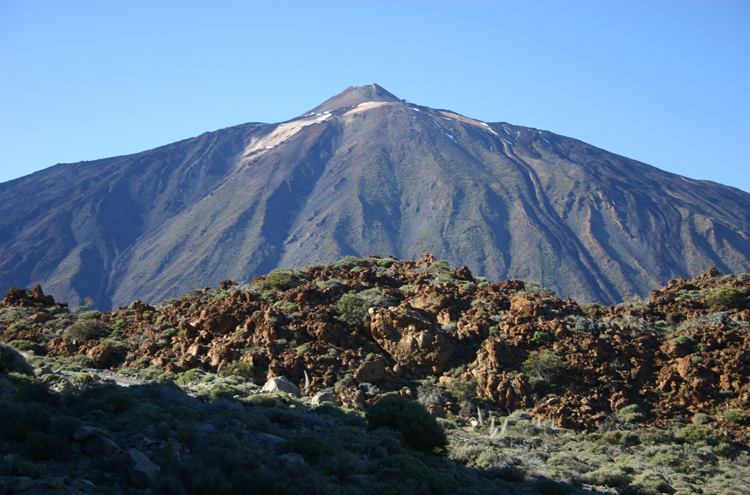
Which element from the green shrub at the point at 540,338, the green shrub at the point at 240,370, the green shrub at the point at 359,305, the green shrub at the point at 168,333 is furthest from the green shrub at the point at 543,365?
the green shrub at the point at 168,333

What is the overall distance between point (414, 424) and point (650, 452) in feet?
20.4

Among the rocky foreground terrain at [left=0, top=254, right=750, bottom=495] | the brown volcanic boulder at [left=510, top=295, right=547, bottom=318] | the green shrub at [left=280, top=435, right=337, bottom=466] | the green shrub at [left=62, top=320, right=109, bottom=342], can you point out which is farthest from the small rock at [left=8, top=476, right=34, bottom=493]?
the brown volcanic boulder at [left=510, top=295, right=547, bottom=318]

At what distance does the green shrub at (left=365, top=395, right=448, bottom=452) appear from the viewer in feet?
41.1

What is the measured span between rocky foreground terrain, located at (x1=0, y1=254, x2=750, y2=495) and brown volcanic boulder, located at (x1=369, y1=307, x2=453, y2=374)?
64 millimetres

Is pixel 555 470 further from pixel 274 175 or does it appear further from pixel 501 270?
pixel 274 175

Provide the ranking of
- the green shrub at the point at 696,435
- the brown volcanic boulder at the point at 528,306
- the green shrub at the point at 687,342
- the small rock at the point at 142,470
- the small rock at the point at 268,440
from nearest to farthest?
the small rock at the point at 142,470
the small rock at the point at 268,440
the green shrub at the point at 696,435
the green shrub at the point at 687,342
the brown volcanic boulder at the point at 528,306

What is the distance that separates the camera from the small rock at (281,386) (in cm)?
1605

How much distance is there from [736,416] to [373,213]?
10195 centimetres

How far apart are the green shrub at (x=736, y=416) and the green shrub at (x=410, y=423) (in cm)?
827

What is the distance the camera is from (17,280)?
4102 inches

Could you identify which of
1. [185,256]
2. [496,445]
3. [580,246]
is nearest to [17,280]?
[185,256]

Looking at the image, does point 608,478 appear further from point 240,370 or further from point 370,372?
point 240,370

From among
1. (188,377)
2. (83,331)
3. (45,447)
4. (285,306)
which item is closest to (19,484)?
(45,447)

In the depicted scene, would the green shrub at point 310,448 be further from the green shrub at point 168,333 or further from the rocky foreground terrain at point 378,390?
the green shrub at point 168,333
